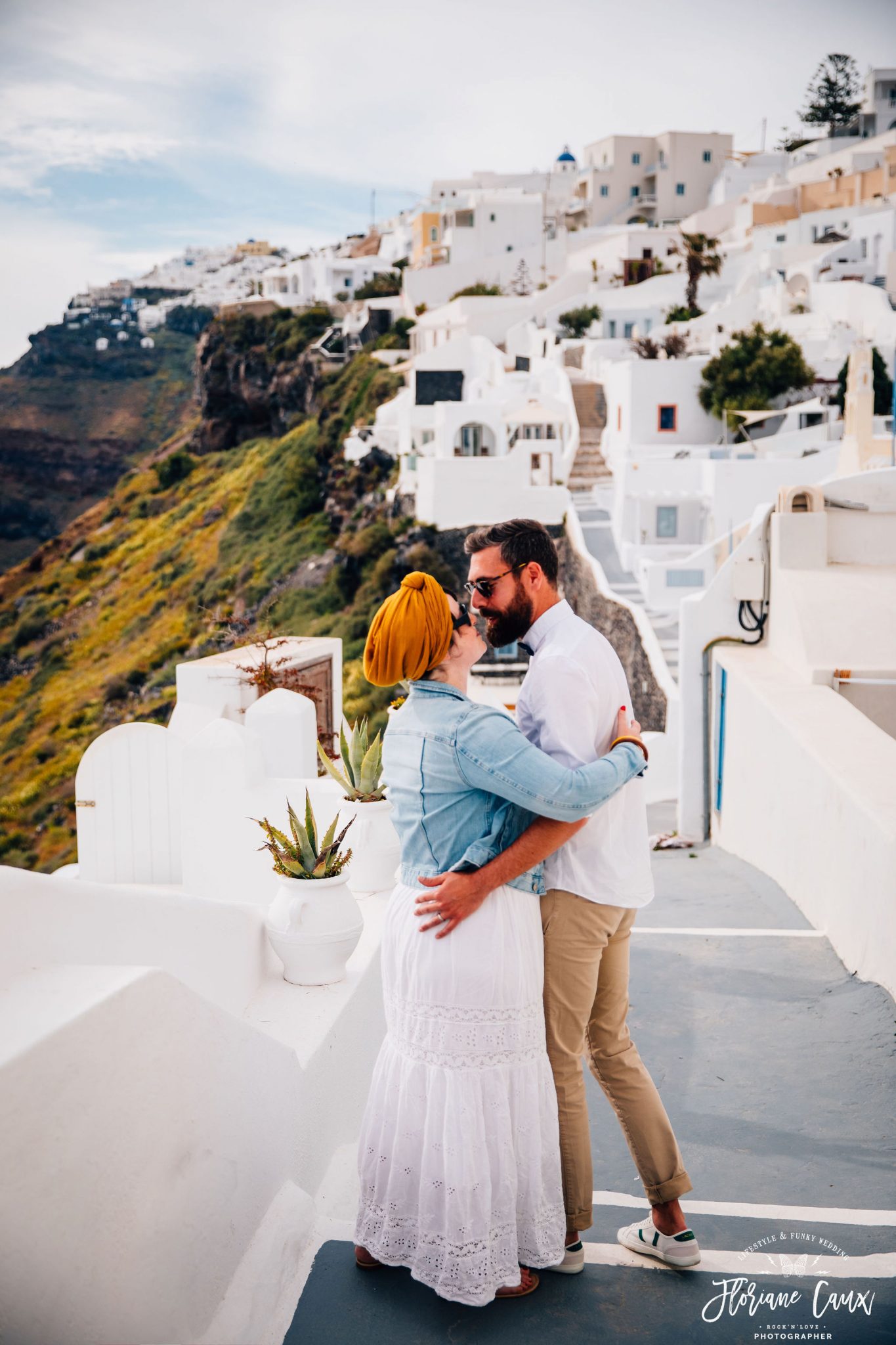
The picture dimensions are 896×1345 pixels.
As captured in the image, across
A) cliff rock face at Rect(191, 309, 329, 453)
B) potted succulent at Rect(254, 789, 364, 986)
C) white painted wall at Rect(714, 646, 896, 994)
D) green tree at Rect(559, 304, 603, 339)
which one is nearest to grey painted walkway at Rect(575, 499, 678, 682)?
white painted wall at Rect(714, 646, 896, 994)

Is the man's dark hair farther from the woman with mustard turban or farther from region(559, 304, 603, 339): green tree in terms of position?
region(559, 304, 603, 339): green tree

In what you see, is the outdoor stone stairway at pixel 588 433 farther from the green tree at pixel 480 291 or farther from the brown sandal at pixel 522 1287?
the brown sandal at pixel 522 1287

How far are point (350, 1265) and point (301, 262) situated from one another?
70467 millimetres

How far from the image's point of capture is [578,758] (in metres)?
2.13

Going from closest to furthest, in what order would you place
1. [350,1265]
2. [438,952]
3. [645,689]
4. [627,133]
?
[438,952] < [350,1265] < [645,689] < [627,133]

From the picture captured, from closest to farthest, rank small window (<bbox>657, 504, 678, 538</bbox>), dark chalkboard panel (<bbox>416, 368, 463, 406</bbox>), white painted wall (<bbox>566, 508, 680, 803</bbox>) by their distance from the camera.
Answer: white painted wall (<bbox>566, 508, 680, 803</bbox>) < small window (<bbox>657, 504, 678, 538</bbox>) < dark chalkboard panel (<bbox>416, 368, 463, 406</bbox>)

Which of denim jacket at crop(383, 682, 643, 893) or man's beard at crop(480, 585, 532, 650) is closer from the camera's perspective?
denim jacket at crop(383, 682, 643, 893)

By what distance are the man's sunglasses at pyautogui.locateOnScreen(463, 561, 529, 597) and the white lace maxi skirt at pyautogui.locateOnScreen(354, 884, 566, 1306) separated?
0.63 metres

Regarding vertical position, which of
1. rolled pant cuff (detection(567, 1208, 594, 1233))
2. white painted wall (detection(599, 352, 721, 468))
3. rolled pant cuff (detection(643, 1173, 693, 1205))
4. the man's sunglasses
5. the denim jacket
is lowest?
rolled pant cuff (detection(567, 1208, 594, 1233))

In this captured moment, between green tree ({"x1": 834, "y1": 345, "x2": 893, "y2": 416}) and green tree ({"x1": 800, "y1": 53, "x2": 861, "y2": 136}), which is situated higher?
green tree ({"x1": 800, "y1": 53, "x2": 861, "y2": 136})

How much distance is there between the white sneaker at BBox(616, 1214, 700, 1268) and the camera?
227 centimetres

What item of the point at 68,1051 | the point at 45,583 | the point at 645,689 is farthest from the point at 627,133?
the point at 68,1051

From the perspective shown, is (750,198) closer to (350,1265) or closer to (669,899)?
(669,899)

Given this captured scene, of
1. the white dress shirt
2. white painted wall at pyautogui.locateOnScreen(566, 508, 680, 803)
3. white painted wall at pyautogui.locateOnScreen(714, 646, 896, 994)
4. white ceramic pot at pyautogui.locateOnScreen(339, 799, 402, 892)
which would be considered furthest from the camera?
white painted wall at pyautogui.locateOnScreen(566, 508, 680, 803)
